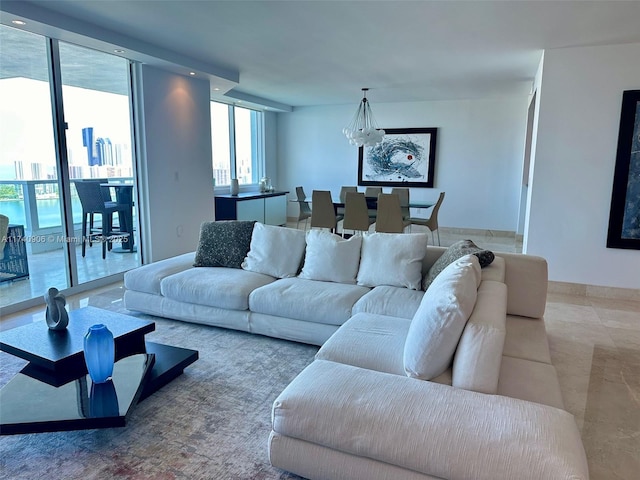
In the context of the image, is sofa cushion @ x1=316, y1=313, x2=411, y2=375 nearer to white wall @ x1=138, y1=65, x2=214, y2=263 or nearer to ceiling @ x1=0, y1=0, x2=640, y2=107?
ceiling @ x1=0, y1=0, x2=640, y2=107

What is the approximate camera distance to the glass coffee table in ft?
5.70

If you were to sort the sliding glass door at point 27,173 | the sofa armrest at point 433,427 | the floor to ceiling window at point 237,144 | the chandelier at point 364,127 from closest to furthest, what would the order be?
1. the sofa armrest at point 433,427
2. the sliding glass door at point 27,173
3. the chandelier at point 364,127
4. the floor to ceiling window at point 237,144

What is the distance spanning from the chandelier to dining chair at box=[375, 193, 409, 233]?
137cm

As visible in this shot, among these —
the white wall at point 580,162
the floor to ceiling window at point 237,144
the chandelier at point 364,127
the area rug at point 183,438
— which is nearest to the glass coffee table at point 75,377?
the area rug at point 183,438

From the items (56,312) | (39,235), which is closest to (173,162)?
(39,235)

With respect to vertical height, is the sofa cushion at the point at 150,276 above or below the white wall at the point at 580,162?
below

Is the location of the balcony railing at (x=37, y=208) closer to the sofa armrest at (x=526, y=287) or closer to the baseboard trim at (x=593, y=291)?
the sofa armrest at (x=526, y=287)

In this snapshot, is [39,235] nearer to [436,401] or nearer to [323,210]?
[323,210]

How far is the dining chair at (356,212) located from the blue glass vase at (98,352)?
13.5ft

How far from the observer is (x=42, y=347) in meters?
2.09

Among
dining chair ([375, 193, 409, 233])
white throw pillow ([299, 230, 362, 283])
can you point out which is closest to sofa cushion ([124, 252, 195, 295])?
white throw pillow ([299, 230, 362, 283])

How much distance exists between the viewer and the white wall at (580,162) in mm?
3900

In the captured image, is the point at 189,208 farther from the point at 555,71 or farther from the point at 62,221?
the point at 555,71

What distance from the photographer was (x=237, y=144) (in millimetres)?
7879
